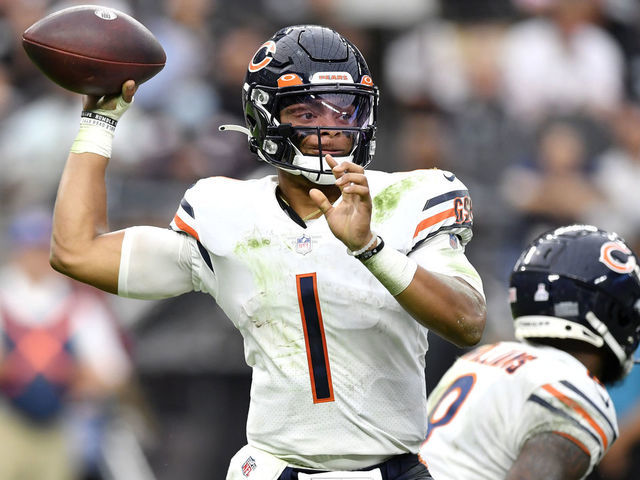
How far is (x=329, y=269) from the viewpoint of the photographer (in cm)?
319

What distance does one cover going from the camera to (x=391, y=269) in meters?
2.92

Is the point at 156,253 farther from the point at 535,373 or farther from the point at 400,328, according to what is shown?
the point at 535,373

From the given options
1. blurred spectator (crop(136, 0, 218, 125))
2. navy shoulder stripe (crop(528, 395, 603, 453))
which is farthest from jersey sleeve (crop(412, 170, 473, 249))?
blurred spectator (crop(136, 0, 218, 125))

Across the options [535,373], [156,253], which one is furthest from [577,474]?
[156,253]

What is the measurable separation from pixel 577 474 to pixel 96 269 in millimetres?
1602

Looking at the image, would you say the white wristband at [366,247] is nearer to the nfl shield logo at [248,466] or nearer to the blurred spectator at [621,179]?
the nfl shield logo at [248,466]

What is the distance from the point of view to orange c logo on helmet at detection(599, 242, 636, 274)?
3973mm

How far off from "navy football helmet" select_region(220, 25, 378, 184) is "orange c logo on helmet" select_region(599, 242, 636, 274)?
108cm

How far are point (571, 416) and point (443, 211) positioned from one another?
81cm

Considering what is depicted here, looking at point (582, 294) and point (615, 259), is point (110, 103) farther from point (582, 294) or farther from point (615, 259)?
point (615, 259)

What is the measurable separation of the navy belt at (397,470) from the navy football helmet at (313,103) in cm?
84

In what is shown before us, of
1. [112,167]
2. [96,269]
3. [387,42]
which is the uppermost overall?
[96,269]

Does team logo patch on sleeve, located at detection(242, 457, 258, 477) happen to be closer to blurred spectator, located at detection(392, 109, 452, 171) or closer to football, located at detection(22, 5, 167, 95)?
football, located at detection(22, 5, 167, 95)

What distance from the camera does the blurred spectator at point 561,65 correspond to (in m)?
8.56
